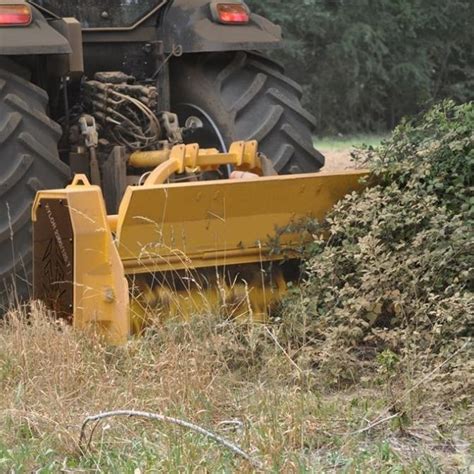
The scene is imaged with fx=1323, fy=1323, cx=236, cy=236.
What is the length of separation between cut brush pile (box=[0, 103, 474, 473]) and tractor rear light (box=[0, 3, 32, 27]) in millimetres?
1493

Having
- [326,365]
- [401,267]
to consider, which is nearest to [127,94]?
[401,267]

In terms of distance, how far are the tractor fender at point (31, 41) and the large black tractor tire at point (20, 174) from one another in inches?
6.8

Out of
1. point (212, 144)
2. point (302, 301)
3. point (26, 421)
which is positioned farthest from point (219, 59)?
point (26, 421)

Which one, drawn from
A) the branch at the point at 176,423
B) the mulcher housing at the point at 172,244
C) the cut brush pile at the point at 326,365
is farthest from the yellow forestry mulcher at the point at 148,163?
the branch at the point at 176,423

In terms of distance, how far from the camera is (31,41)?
247 inches

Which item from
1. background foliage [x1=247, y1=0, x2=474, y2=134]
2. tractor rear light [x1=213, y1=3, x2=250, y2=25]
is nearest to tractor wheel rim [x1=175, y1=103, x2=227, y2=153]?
tractor rear light [x1=213, y1=3, x2=250, y2=25]

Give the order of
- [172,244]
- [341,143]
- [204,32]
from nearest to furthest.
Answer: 1. [172,244]
2. [204,32]
3. [341,143]

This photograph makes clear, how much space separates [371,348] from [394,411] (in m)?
1.04

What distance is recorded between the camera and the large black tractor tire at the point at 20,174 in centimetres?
603

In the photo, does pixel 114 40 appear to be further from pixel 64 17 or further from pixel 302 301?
pixel 302 301

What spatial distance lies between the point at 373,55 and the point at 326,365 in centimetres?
2759

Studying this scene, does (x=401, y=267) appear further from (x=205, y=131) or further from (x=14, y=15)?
(x=14, y=15)

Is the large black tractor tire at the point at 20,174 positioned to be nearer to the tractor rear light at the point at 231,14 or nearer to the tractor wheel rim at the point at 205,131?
the tractor wheel rim at the point at 205,131

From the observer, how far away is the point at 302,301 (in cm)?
568
